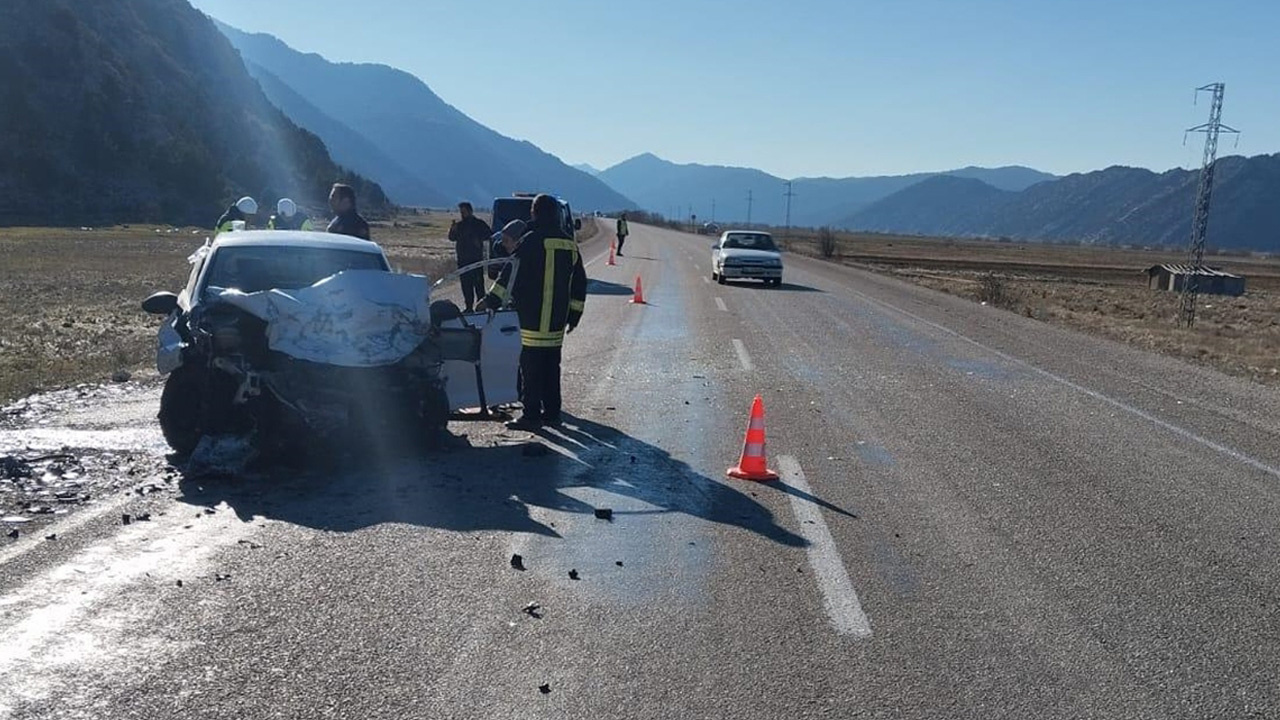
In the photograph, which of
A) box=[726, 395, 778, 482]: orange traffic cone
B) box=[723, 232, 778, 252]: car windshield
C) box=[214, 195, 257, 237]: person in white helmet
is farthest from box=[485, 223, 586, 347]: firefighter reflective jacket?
box=[723, 232, 778, 252]: car windshield

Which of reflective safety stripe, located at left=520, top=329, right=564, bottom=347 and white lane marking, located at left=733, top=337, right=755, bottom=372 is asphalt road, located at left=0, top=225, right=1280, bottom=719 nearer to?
reflective safety stripe, located at left=520, top=329, right=564, bottom=347

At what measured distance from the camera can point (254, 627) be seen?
5152mm

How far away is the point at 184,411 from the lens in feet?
27.8

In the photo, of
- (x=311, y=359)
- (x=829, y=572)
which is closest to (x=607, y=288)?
(x=311, y=359)

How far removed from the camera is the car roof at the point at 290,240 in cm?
980

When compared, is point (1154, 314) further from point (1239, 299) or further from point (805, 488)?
point (805, 488)

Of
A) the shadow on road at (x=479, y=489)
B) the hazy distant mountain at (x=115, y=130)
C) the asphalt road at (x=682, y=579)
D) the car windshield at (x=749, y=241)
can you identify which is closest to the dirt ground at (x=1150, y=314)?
the car windshield at (x=749, y=241)

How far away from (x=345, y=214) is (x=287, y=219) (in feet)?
5.45

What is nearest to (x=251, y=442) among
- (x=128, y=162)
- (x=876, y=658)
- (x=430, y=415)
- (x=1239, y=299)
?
(x=430, y=415)

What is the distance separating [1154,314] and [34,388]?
31753 millimetres

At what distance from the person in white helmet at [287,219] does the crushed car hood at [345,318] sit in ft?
17.1

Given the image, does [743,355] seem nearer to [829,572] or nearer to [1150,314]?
[829,572]

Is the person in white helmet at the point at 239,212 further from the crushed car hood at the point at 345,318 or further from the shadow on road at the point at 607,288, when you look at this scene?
the shadow on road at the point at 607,288

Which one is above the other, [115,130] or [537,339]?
[115,130]
